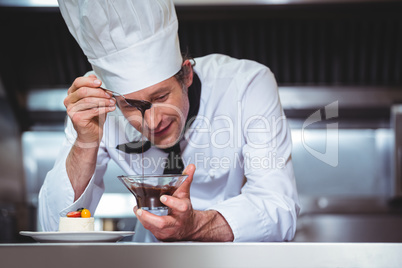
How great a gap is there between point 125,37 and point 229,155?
2.12 ft

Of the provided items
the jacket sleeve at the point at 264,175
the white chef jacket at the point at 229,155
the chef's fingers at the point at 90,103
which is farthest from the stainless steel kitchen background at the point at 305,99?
the chef's fingers at the point at 90,103

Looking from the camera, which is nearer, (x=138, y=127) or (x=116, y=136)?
(x=138, y=127)

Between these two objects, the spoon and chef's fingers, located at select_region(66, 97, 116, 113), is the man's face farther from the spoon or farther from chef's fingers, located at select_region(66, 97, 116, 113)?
chef's fingers, located at select_region(66, 97, 116, 113)

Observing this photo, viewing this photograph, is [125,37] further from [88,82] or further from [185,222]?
[185,222]

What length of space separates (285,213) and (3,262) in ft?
3.00

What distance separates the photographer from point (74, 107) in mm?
1471

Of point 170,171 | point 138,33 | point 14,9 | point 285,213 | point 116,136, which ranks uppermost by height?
point 14,9

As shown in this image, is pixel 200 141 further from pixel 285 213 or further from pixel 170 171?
pixel 285 213

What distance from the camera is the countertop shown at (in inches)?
34.8

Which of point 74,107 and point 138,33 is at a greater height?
point 138,33

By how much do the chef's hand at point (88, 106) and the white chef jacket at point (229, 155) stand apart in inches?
6.6

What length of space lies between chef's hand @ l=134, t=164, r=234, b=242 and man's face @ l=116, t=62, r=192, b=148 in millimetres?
383

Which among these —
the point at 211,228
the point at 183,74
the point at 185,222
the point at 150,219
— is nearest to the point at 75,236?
the point at 150,219

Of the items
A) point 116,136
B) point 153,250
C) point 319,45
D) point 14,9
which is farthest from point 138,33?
point 319,45
